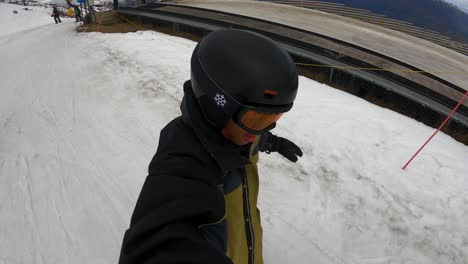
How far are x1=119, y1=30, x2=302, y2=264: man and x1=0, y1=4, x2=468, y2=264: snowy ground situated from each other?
80.9 inches

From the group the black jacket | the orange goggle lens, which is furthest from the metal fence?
the black jacket

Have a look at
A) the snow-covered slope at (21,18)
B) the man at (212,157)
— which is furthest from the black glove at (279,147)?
the snow-covered slope at (21,18)

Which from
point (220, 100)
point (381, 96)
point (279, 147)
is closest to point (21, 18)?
point (381, 96)

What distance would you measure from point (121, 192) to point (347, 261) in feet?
9.71

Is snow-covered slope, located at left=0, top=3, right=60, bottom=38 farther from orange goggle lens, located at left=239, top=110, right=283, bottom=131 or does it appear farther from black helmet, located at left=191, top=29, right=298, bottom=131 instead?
orange goggle lens, located at left=239, top=110, right=283, bottom=131

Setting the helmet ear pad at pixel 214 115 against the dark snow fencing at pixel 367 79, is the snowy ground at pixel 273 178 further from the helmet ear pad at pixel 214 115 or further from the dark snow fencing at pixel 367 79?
the helmet ear pad at pixel 214 115

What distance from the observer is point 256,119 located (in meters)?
1.30

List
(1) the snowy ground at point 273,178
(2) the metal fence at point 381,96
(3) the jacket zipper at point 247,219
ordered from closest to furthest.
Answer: (3) the jacket zipper at point 247,219 < (1) the snowy ground at point 273,178 < (2) the metal fence at point 381,96

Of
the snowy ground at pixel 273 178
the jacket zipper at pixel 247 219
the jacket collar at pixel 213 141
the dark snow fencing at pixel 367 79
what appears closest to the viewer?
the jacket collar at pixel 213 141

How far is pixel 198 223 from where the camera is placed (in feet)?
3.38

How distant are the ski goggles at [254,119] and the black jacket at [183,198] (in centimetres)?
12

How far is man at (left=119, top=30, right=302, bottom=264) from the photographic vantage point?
3.00 feet

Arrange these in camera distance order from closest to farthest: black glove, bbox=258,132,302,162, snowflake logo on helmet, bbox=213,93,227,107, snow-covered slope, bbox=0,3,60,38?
snowflake logo on helmet, bbox=213,93,227,107 < black glove, bbox=258,132,302,162 < snow-covered slope, bbox=0,3,60,38

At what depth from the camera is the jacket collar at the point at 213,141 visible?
115cm
